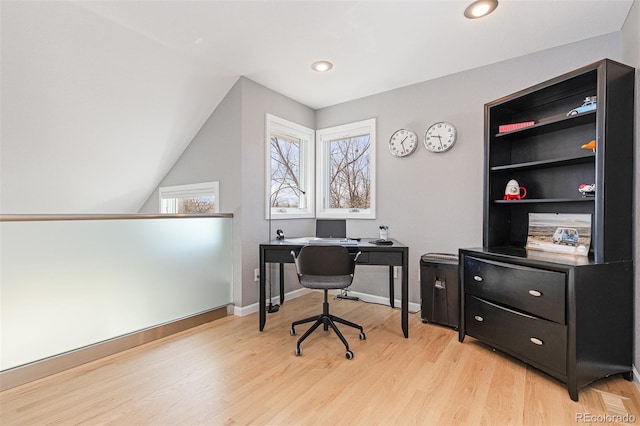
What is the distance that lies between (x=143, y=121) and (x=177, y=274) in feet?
5.36

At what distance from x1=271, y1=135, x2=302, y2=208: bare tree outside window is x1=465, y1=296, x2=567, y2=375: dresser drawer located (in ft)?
7.65

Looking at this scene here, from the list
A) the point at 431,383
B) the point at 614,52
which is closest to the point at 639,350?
the point at 431,383

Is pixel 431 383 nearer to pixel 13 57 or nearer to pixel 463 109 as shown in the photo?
pixel 463 109

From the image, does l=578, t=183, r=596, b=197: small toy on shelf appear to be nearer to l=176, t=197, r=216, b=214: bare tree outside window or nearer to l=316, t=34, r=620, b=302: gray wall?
l=316, t=34, r=620, b=302: gray wall

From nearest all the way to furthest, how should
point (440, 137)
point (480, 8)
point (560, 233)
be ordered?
1. point (480, 8)
2. point (560, 233)
3. point (440, 137)

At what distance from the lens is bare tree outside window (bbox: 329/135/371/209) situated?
3699 mm

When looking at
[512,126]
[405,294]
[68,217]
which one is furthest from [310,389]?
[512,126]

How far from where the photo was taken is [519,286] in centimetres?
Answer: 203

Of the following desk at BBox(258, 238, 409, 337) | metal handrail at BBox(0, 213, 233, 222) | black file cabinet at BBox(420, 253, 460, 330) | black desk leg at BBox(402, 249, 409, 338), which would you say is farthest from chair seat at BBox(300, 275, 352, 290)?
metal handrail at BBox(0, 213, 233, 222)

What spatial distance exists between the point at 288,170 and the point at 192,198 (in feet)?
4.16

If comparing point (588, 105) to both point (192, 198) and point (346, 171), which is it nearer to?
point (346, 171)

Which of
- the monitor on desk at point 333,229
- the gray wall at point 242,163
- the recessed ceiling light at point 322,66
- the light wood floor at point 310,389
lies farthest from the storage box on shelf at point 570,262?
the gray wall at point 242,163

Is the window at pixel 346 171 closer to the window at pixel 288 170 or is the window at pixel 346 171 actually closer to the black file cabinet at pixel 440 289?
the window at pixel 288 170

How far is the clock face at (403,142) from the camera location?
320cm
